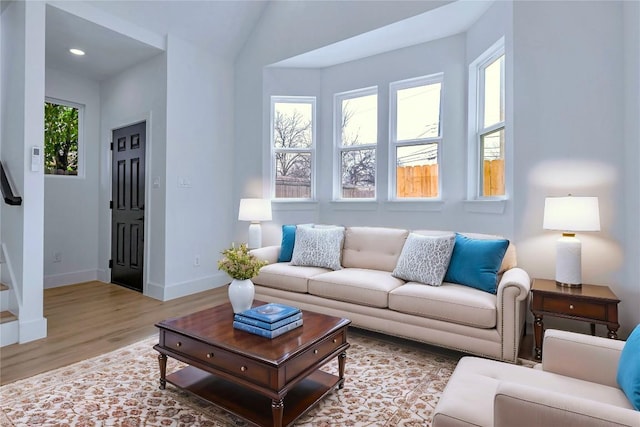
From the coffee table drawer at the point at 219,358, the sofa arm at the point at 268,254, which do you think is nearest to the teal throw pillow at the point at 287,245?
the sofa arm at the point at 268,254

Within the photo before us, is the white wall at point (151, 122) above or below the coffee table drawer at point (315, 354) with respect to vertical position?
above

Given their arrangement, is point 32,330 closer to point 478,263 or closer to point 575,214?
point 478,263

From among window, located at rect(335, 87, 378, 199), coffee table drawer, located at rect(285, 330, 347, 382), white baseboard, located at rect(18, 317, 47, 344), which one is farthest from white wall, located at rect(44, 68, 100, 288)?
coffee table drawer, located at rect(285, 330, 347, 382)

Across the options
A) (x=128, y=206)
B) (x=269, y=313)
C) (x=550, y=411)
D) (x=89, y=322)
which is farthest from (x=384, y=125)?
(x=89, y=322)

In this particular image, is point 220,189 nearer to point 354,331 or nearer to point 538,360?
point 354,331

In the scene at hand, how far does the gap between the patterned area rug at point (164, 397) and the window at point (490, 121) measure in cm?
175

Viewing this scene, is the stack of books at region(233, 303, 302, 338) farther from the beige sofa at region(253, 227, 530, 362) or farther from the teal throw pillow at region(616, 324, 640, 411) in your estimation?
the teal throw pillow at region(616, 324, 640, 411)

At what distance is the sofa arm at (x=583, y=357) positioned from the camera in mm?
1413

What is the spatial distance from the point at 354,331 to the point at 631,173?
2.39 meters

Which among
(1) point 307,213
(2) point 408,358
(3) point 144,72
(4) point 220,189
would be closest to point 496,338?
(2) point 408,358

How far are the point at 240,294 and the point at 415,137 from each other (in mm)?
2847

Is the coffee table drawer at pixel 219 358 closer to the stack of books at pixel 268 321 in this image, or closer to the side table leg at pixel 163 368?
the side table leg at pixel 163 368

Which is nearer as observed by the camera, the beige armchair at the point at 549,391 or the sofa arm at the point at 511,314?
the beige armchair at the point at 549,391

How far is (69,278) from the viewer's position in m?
4.73
